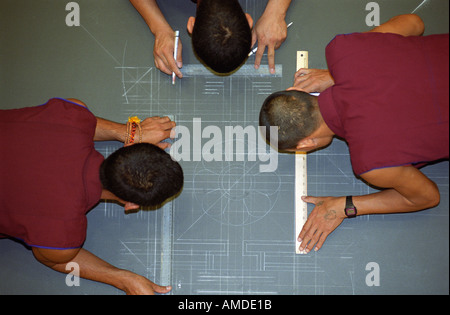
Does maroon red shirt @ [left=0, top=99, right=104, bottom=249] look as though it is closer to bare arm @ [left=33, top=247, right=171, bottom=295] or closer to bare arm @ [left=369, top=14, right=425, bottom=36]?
bare arm @ [left=33, top=247, right=171, bottom=295]

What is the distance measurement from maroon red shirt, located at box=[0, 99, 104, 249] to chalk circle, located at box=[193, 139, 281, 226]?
1.80 feet

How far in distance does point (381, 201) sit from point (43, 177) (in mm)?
1468

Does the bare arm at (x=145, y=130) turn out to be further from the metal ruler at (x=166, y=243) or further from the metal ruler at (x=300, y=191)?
the metal ruler at (x=300, y=191)

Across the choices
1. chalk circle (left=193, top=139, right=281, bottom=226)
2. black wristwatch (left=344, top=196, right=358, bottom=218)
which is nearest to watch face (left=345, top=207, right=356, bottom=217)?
black wristwatch (left=344, top=196, right=358, bottom=218)

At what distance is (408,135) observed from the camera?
1.28 metres

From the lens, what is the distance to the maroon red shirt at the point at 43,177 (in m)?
1.42

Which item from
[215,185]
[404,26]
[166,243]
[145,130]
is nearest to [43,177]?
[145,130]

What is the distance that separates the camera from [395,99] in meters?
1.29

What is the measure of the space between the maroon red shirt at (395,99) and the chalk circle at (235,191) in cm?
52

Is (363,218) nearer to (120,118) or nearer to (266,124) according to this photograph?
(266,124)

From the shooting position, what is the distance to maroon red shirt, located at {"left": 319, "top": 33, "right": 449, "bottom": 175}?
1271 millimetres

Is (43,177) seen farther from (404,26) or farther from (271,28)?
(404,26)

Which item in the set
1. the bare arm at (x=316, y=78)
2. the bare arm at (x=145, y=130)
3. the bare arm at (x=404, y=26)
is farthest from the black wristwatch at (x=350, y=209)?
the bare arm at (x=145, y=130)

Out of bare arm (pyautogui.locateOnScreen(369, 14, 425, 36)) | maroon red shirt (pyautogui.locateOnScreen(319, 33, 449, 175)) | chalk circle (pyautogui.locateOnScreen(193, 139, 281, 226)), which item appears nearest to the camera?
maroon red shirt (pyautogui.locateOnScreen(319, 33, 449, 175))
